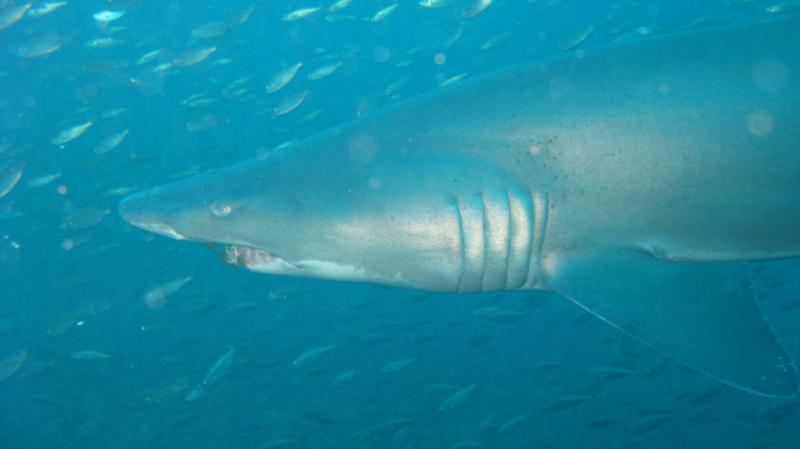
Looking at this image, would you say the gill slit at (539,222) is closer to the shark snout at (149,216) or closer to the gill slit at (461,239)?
A: the gill slit at (461,239)

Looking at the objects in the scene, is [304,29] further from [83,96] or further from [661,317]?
[661,317]

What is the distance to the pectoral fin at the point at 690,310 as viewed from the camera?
2.09 m

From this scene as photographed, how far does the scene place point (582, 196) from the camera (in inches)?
95.8

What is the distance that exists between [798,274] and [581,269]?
1134 centimetres

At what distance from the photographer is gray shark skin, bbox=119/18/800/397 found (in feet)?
7.34

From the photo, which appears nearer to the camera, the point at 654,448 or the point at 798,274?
the point at 654,448

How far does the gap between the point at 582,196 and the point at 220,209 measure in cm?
171

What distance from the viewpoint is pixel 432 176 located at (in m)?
2.55

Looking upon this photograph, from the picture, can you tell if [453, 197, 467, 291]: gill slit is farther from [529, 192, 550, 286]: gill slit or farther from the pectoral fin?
the pectoral fin

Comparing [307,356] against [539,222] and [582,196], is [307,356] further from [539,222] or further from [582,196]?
[582,196]

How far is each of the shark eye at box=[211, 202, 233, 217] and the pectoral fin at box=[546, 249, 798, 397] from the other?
1.59 meters

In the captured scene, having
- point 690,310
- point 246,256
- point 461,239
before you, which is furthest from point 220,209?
point 690,310

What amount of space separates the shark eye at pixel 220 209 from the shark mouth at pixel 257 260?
24cm

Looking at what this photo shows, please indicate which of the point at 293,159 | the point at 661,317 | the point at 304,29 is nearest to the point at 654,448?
the point at 661,317
